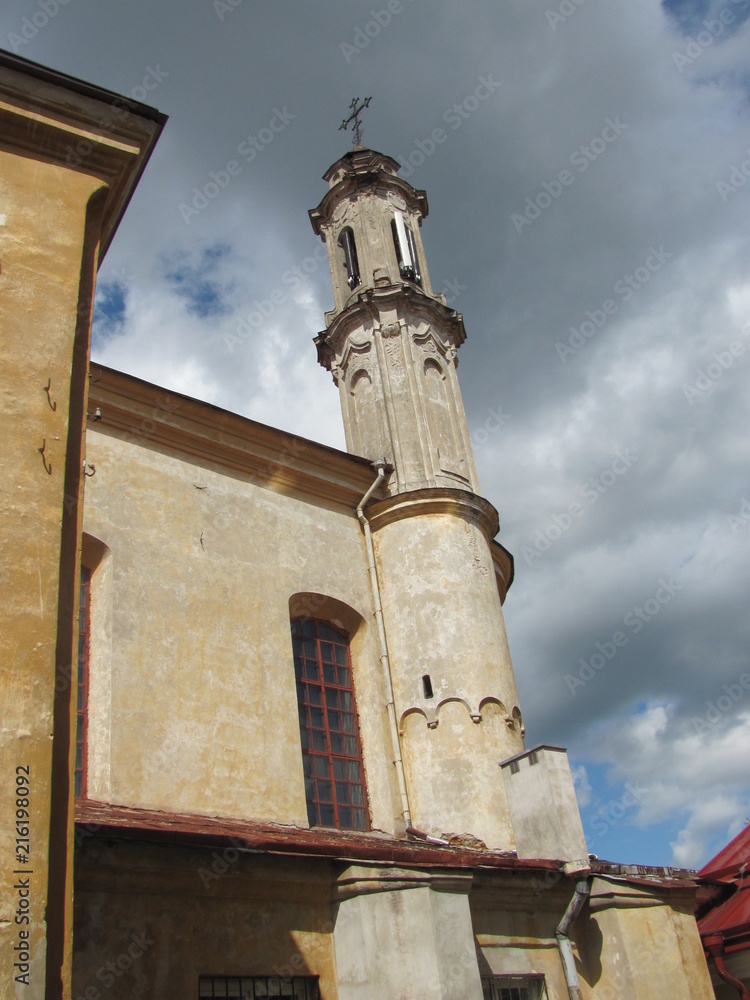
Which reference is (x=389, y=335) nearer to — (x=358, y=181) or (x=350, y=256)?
(x=350, y=256)

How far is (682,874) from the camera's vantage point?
12.2 metres

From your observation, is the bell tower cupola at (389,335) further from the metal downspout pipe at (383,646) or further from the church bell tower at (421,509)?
Answer: the metal downspout pipe at (383,646)

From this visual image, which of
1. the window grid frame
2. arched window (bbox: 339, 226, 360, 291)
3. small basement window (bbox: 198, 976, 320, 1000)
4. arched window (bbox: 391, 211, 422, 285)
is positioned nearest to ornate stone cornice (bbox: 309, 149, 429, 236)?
arched window (bbox: 391, 211, 422, 285)

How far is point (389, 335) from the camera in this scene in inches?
654

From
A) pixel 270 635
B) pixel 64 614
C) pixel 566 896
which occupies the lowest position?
pixel 566 896

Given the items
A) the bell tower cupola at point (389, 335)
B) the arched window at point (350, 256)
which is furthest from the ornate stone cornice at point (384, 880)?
the arched window at point (350, 256)

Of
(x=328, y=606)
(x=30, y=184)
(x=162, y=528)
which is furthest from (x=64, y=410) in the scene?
(x=328, y=606)

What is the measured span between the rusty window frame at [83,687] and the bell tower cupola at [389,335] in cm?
556

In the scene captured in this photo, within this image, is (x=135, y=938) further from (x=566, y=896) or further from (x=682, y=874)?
(x=682, y=874)

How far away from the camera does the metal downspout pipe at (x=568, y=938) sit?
10.4m

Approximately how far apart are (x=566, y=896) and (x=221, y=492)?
6792mm

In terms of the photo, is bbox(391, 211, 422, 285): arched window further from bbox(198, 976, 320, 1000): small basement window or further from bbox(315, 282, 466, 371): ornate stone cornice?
bbox(198, 976, 320, 1000): small basement window

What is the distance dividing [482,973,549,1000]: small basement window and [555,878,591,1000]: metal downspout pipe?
306mm

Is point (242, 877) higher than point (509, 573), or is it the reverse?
point (509, 573)
